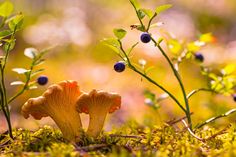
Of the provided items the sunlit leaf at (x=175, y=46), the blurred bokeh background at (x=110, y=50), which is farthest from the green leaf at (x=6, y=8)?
the blurred bokeh background at (x=110, y=50)

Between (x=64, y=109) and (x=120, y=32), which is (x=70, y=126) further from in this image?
(x=120, y=32)

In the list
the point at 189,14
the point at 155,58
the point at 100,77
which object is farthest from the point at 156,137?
the point at 189,14

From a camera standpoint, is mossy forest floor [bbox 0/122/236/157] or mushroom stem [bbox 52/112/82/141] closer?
mossy forest floor [bbox 0/122/236/157]

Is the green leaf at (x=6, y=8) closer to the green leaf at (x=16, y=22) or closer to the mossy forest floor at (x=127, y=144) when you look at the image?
the green leaf at (x=16, y=22)

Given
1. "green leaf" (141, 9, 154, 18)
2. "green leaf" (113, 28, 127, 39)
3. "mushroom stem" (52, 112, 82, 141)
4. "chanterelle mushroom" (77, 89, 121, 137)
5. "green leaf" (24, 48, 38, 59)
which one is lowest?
"mushroom stem" (52, 112, 82, 141)

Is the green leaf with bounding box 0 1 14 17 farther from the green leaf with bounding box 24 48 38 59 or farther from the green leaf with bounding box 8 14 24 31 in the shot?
the green leaf with bounding box 24 48 38 59

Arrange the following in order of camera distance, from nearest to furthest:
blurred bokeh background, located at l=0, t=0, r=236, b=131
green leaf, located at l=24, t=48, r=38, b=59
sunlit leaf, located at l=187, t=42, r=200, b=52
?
green leaf, located at l=24, t=48, r=38, b=59 < sunlit leaf, located at l=187, t=42, r=200, b=52 < blurred bokeh background, located at l=0, t=0, r=236, b=131

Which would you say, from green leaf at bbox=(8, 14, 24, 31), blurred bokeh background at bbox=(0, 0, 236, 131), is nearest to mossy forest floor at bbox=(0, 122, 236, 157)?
green leaf at bbox=(8, 14, 24, 31)
